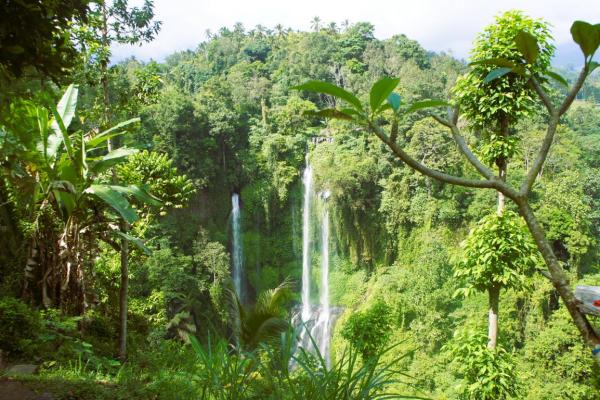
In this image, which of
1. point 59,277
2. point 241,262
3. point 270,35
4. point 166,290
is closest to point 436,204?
point 241,262

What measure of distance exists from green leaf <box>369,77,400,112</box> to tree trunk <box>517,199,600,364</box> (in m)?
0.41

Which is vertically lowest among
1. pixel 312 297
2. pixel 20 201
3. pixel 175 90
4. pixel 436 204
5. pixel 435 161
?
pixel 312 297

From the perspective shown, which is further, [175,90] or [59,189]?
[175,90]

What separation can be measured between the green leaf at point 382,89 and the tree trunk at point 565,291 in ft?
1.34

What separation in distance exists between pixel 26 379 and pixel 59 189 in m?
2.07

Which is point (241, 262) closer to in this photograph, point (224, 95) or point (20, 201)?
point (224, 95)

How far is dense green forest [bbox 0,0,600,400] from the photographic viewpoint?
5.45 ft

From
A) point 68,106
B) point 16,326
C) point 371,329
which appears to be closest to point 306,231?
point 371,329

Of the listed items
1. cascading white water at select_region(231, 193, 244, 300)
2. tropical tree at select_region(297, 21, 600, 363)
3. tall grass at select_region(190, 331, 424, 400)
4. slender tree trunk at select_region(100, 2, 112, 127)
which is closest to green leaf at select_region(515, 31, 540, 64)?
tropical tree at select_region(297, 21, 600, 363)

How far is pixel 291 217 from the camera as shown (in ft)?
57.8

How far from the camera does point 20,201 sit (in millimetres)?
4555

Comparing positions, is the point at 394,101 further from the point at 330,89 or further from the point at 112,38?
the point at 112,38

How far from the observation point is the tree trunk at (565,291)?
0.89m

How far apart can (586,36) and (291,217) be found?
16.9 meters
